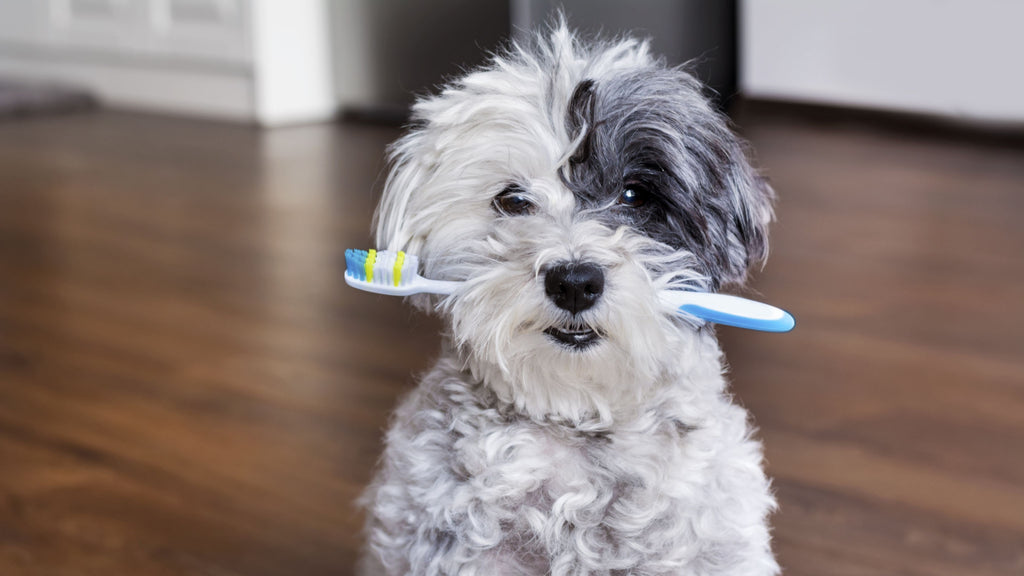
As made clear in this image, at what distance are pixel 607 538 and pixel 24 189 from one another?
10.9 feet

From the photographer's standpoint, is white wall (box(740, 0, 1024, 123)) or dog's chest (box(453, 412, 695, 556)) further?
white wall (box(740, 0, 1024, 123))

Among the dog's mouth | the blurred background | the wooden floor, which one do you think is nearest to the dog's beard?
the dog's mouth

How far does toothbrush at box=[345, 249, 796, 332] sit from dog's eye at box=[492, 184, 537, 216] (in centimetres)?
8

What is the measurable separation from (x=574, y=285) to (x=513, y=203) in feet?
0.44

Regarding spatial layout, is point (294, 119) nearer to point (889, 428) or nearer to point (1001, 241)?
point (1001, 241)

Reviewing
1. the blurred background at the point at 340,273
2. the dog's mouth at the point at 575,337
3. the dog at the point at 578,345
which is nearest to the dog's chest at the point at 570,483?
the dog at the point at 578,345

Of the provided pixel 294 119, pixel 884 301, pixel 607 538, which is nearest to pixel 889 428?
pixel 884 301

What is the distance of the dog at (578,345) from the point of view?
3.39 feet

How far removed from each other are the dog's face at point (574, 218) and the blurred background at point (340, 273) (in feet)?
0.58

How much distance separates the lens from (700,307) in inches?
41.1

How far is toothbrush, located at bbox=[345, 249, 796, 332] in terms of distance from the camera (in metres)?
1.03

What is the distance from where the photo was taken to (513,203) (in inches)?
43.0

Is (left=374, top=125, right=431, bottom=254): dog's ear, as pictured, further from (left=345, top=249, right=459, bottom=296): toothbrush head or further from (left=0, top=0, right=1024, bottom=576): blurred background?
A: (left=0, top=0, right=1024, bottom=576): blurred background

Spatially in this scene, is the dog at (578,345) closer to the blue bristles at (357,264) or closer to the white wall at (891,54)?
the blue bristles at (357,264)
